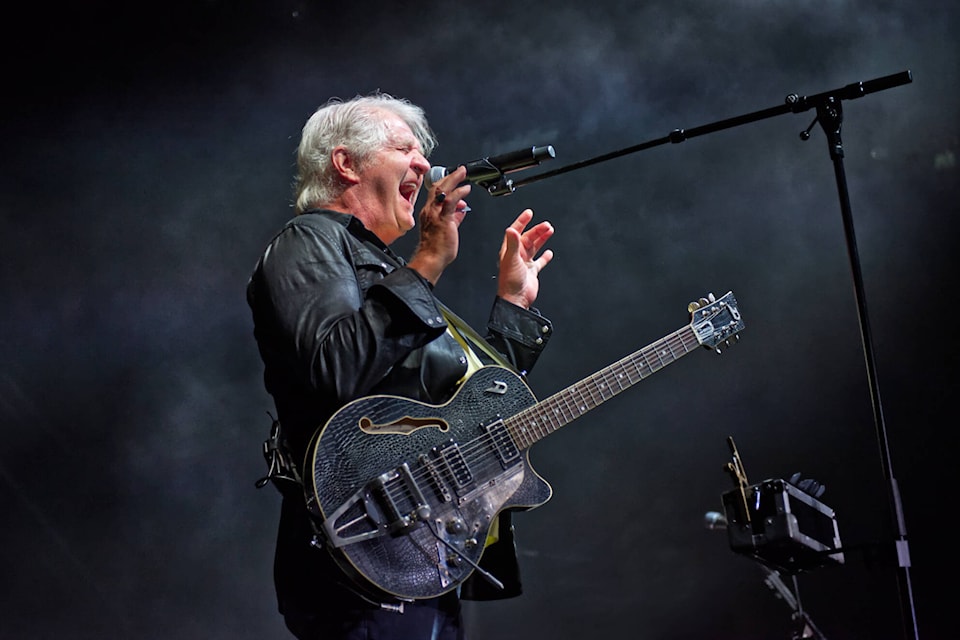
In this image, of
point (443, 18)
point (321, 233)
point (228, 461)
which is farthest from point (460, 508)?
point (443, 18)

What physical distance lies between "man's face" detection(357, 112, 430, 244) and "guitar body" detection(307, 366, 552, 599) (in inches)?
28.5

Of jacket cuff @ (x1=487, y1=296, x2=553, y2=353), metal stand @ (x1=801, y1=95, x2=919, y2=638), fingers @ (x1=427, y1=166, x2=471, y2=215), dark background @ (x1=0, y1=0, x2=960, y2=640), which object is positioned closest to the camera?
metal stand @ (x1=801, y1=95, x2=919, y2=638)

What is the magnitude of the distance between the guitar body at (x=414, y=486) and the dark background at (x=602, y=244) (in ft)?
6.95

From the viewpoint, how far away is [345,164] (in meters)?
2.63

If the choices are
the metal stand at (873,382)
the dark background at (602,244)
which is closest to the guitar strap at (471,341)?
the metal stand at (873,382)

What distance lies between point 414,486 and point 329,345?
0.37 metres

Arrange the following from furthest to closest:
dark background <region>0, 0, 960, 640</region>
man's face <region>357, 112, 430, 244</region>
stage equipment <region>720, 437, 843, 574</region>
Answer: dark background <region>0, 0, 960, 640</region>
man's face <region>357, 112, 430, 244</region>
stage equipment <region>720, 437, 843, 574</region>

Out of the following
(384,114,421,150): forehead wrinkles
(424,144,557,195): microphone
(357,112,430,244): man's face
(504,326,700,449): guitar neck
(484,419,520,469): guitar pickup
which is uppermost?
(384,114,421,150): forehead wrinkles

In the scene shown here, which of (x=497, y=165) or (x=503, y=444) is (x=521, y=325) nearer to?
(x=497, y=165)

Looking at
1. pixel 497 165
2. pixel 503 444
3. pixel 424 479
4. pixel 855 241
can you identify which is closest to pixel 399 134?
pixel 497 165

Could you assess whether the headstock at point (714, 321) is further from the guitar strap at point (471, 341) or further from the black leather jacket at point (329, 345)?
the black leather jacket at point (329, 345)

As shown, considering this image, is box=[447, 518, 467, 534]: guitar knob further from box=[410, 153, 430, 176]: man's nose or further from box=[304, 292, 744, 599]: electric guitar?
box=[410, 153, 430, 176]: man's nose

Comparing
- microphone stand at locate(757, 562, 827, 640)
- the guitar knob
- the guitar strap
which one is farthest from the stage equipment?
microphone stand at locate(757, 562, 827, 640)

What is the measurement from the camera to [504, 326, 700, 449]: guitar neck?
2150mm
